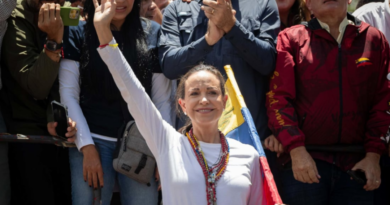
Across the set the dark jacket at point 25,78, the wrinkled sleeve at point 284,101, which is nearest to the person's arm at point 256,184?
the wrinkled sleeve at point 284,101

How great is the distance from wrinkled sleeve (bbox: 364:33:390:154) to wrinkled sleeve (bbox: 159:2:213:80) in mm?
1175

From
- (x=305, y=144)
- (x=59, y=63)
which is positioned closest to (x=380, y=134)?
(x=305, y=144)

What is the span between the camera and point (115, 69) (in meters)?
3.22

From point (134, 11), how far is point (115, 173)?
1.19 metres

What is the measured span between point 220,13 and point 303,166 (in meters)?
1.11

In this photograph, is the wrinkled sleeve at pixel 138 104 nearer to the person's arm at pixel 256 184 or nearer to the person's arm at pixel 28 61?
the person's arm at pixel 256 184

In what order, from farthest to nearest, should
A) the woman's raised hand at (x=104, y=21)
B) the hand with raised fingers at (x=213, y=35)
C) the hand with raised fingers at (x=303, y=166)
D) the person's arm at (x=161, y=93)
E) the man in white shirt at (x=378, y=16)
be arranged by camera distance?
the man in white shirt at (x=378, y=16) → the person's arm at (x=161, y=93) → the hand with raised fingers at (x=213, y=35) → the hand with raised fingers at (x=303, y=166) → the woman's raised hand at (x=104, y=21)

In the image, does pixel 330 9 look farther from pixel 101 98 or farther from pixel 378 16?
pixel 101 98

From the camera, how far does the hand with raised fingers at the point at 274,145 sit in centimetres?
397

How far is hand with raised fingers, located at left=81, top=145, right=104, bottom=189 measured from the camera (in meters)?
3.88

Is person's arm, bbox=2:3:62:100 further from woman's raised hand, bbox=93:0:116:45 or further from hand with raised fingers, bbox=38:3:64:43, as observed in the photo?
woman's raised hand, bbox=93:0:116:45

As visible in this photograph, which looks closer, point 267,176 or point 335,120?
point 267,176

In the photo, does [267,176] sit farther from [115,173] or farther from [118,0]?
[118,0]

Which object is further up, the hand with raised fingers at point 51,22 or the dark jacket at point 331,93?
the hand with raised fingers at point 51,22
